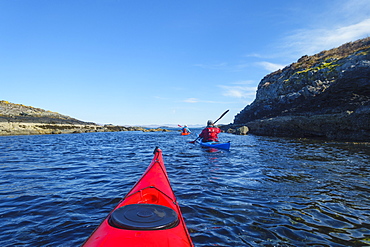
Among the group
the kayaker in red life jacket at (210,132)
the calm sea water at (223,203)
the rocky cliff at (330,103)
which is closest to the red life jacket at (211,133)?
the kayaker in red life jacket at (210,132)

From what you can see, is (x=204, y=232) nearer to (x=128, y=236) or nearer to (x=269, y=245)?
(x=269, y=245)

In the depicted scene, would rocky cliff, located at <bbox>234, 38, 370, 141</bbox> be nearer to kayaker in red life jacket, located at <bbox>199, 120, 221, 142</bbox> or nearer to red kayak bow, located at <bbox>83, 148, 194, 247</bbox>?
kayaker in red life jacket, located at <bbox>199, 120, 221, 142</bbox>

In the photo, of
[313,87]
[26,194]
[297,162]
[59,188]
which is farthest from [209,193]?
[313,87]

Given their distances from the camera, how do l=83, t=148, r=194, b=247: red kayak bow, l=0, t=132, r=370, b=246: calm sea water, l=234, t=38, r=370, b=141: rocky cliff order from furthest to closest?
l=234, t=38, r=370, b=141: rocky cliff
l=0, t=132, r=370, b=246: calm sea water
l=83, t=148, r=194, b=247: red kayak bow

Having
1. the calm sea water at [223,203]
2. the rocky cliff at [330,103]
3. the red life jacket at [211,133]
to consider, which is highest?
the rocky cliff at [330,103]

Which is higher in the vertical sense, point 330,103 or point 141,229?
point 330,103

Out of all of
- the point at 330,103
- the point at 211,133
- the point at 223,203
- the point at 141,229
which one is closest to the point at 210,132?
the point at 211,133

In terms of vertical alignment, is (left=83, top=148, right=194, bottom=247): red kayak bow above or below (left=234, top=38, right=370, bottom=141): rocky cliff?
below

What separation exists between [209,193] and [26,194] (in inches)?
239

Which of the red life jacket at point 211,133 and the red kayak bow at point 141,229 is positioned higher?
the red life jacket at point 211,133

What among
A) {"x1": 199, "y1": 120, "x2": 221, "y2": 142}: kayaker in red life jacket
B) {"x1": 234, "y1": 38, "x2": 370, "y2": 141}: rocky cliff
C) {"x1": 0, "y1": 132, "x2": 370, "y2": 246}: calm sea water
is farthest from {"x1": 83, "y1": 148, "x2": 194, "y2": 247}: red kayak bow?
{"x1": 234, "y1": 38, "x2": 370, "y2": 141}: rocky cliff

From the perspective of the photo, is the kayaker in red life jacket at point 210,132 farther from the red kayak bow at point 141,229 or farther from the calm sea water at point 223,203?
the red kayak bow at point 141,229

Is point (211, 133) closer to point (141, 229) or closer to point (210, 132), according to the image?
point (210, 132)

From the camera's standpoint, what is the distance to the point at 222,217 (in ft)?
15.7
